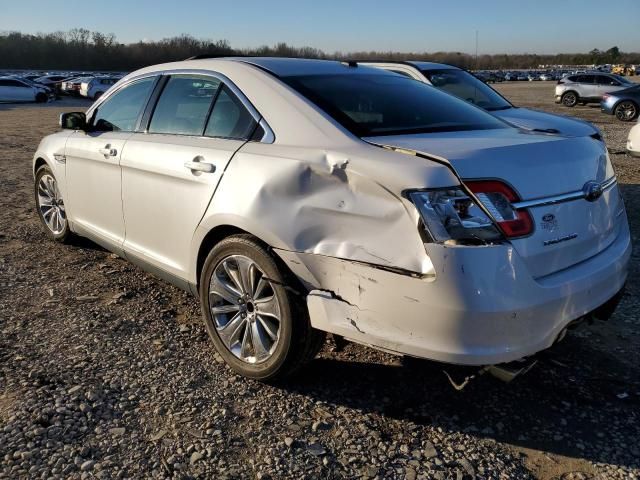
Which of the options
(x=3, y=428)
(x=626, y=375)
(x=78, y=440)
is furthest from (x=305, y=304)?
(x=626, y=375)

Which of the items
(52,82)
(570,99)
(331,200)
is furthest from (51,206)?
(52,82)

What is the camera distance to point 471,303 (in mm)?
2291

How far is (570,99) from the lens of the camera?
89.2 ft

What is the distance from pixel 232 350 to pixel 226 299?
0.28 meters

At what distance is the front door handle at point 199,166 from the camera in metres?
3.18

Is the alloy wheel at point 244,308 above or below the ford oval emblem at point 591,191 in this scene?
below

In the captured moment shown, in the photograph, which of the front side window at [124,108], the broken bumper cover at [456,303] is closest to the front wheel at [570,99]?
the front side window at [124,108]

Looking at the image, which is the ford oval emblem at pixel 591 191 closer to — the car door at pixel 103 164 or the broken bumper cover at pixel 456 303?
the broken bumper cover at pixel 456 303

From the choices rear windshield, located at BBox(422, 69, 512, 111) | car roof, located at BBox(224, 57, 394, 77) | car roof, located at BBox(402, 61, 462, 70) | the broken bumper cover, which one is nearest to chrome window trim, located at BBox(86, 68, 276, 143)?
car roof, located at BBox(224, 57, 394, 77)

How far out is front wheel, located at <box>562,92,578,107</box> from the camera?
26969 mm

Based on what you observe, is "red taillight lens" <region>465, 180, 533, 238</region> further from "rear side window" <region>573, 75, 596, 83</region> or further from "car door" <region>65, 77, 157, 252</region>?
"rear side window" <region>573, 75, 596, 83</region>

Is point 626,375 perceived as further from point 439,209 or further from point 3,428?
point 3,428

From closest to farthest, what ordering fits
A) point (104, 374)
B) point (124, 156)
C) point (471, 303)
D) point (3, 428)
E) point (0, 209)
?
point (471, 303), point (3, 428), point (104, 374), point (124, 156), point (0, 209)

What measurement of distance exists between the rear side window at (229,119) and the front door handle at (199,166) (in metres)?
0.19
